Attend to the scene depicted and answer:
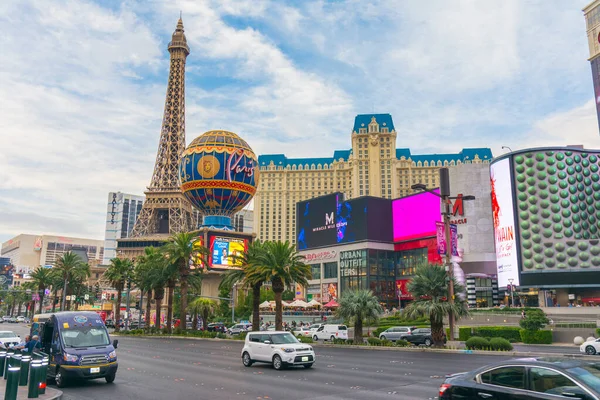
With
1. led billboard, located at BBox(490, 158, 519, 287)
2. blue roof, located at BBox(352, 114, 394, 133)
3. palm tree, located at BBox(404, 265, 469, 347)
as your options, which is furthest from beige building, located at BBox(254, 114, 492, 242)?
palm tree, located at BBox(404, 265, 469, 347)

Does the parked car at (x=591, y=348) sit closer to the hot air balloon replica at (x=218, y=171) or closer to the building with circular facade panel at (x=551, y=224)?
the building with circular facade panel at (x=551, y=224)

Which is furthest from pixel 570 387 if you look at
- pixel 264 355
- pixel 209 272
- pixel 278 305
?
pixel 209 272

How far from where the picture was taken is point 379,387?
15117 mm

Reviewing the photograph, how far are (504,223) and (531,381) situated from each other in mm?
75738

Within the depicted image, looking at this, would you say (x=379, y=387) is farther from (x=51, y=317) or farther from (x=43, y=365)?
(x=51, y=317)

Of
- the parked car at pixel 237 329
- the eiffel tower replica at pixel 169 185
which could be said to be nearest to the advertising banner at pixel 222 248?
the eiffel tower replica at pixel 169 185

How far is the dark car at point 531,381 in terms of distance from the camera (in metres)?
7.57

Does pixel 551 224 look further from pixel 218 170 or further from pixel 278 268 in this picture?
pixel 218 170

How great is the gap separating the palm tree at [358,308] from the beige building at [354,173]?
132 meters

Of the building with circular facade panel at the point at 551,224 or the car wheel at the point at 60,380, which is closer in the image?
the car wheel at the point at 60,380

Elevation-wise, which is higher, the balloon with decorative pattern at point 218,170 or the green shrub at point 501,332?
the balloon with decorative pattern at point 218,170

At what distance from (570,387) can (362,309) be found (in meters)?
27.2

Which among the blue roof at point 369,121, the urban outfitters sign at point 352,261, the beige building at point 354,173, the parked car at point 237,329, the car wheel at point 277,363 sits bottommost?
the parked car at point 237,329

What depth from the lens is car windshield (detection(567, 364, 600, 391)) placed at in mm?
7504
